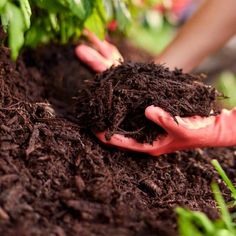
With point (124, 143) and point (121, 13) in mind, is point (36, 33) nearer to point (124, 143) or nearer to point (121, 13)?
point (121, 13)

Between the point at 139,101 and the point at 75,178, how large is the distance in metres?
0.42

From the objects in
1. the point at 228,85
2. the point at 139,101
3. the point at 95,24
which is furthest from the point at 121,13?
the point at 228,85

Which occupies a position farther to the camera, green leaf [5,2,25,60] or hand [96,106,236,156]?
hand [96,106,236,156]

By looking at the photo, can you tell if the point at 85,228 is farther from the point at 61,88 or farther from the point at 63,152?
the point at 61,88

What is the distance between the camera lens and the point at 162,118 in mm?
1646

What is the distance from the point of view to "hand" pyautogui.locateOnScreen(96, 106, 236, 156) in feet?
5.44

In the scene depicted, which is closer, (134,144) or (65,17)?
(134,144)

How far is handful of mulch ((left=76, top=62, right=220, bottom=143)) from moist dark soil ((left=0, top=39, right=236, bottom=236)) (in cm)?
9

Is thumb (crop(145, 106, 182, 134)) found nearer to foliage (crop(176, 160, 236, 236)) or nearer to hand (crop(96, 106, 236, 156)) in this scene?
hand (crop(96, 106, 236, 156))

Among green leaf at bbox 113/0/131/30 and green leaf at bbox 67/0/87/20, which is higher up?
green leaf at bbox 113/0/131/30

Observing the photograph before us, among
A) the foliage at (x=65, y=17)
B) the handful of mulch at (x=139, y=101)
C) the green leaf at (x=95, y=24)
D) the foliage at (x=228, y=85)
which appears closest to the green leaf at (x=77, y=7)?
the foliage at (x=65, y=17)

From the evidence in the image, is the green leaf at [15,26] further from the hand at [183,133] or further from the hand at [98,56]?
the hand at [98,56]

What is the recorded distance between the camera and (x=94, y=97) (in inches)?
69.4

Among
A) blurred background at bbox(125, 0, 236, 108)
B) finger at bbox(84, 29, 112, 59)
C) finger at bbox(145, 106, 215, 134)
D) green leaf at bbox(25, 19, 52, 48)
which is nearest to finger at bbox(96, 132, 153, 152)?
finger at bbox(145, 106, 215, 134)
